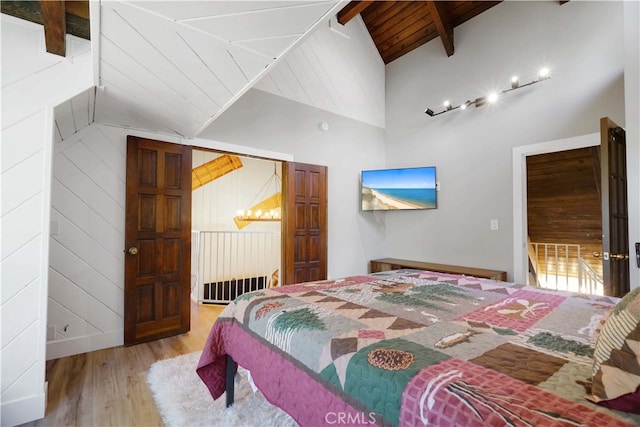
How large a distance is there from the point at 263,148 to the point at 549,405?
3.59 metres

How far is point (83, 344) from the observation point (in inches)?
107

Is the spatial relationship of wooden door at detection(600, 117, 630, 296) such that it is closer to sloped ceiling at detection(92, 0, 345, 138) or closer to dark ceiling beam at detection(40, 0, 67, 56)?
sloped ceiling at detection(92, 0, 345, 138)

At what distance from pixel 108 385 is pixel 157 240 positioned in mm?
1316

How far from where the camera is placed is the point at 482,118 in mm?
3949

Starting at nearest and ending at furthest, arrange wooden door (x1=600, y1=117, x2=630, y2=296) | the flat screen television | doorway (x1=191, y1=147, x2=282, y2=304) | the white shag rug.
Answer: the white shag rug < wooden door (x1=600, y1=117, x2=630, y2=296) < the flat screen television < doorway (x1=191, y1=147, x2=282, y2=304)

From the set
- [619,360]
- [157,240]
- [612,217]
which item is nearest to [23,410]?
[157,240]

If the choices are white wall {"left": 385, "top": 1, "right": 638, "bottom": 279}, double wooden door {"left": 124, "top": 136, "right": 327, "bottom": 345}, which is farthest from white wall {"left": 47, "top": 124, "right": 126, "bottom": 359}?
white wall {"left": 385, "top": 1, "right": 638, "bottom": 279}

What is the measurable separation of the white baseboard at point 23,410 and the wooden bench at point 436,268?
377 cm

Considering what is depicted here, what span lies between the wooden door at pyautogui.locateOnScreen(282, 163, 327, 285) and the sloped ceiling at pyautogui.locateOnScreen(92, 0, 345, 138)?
5.77 feet

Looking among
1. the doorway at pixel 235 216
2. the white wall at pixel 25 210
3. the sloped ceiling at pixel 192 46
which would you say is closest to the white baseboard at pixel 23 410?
the white wall at pixel 25 210

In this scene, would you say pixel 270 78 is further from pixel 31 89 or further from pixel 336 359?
pixel 336 359

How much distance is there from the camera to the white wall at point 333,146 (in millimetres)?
3703

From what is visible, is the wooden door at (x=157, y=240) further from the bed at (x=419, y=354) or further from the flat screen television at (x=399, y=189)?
the flat screen television at (x=399, y=189)

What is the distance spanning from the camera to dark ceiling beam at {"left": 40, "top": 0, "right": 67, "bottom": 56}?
163 cm
